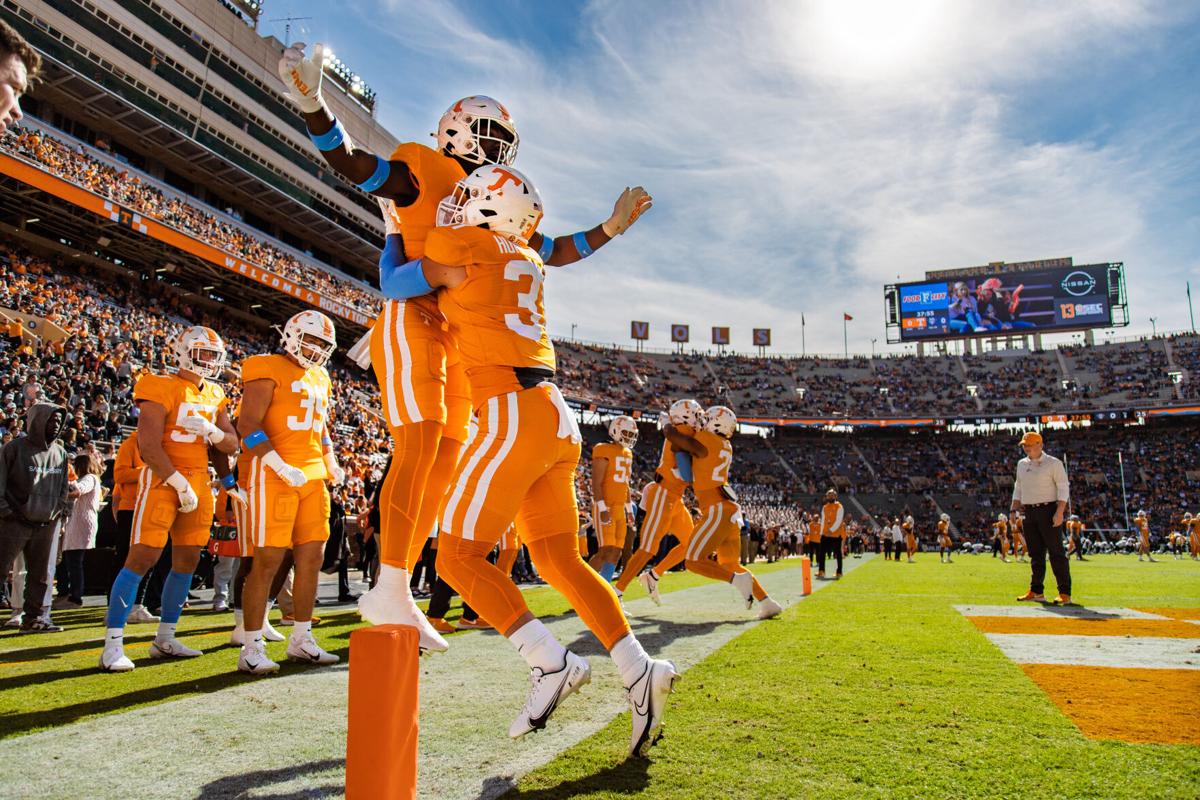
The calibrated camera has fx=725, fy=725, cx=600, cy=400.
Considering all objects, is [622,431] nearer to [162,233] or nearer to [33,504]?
[33,504]

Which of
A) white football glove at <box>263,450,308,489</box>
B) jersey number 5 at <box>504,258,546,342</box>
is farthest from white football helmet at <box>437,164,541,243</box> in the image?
white football glove at <box>263,450,308,489</box>

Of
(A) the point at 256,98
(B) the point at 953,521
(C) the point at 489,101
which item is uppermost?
(A) the point at 256,98

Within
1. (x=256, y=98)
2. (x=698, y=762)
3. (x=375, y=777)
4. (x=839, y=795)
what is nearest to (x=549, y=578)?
(x=698, y=762)

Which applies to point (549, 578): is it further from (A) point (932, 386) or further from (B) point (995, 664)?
(A) point (932, 386)

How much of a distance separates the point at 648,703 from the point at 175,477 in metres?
3.84

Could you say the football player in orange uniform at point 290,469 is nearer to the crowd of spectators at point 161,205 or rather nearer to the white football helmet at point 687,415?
the white football helmet at point 687,415

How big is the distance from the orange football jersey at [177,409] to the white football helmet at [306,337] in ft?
2.83

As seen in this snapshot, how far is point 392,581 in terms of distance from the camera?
332cm

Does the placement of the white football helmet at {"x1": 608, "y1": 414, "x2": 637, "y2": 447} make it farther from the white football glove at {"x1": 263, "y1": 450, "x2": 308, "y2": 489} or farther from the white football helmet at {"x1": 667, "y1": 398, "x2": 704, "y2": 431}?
the white football glove at {"x1": 263, "y1": 450, "x2": 308, "y2": 489}

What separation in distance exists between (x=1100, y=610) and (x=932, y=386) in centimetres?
5653

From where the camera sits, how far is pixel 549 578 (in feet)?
9.55

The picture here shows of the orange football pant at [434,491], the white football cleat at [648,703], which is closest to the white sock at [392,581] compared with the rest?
the orange football pant at [434,491]

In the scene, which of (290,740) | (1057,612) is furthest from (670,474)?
(290,740)

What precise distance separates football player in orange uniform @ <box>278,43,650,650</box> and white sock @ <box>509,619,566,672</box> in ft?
2.82
